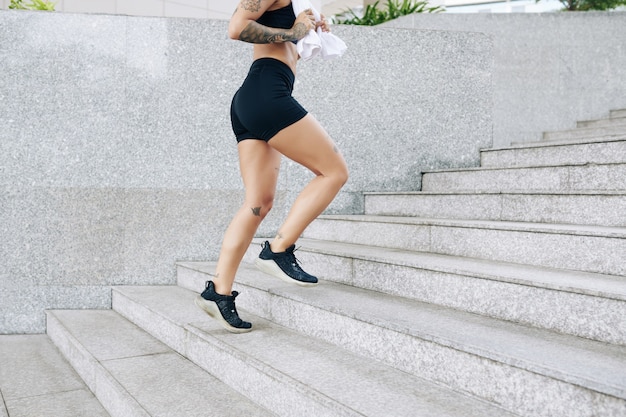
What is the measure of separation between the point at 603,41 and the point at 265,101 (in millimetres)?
6612

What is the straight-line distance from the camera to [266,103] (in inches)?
93.7

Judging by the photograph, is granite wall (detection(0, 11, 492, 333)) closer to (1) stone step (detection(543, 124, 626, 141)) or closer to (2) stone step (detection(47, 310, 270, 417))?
(2) stone step (detection(47, 310, 270, 417))

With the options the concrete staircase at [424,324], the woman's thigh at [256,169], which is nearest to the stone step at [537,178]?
the concrete staircase at [424,324]

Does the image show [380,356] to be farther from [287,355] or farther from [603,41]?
[603,41]

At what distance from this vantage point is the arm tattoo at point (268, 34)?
236cm

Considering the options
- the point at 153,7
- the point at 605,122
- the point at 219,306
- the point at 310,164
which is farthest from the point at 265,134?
the point at 153,7

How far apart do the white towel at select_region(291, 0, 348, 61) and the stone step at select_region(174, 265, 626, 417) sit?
1195 millimetres

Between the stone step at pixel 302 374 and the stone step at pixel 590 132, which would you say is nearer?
the stone step at pixel 302 374

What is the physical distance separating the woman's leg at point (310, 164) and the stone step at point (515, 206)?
50.9 inches

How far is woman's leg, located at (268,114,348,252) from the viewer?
95.8 inches

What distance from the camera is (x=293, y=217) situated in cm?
270

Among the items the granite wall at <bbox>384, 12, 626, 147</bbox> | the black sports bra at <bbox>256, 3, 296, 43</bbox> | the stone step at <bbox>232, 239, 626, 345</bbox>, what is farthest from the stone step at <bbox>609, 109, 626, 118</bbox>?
the black sports bra at <bbox>256, 3, 296, 43</bbox>

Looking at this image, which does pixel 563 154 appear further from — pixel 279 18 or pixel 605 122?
pixel 605 122

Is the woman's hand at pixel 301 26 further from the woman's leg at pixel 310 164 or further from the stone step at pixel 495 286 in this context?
the stone step at pixel 495 286
